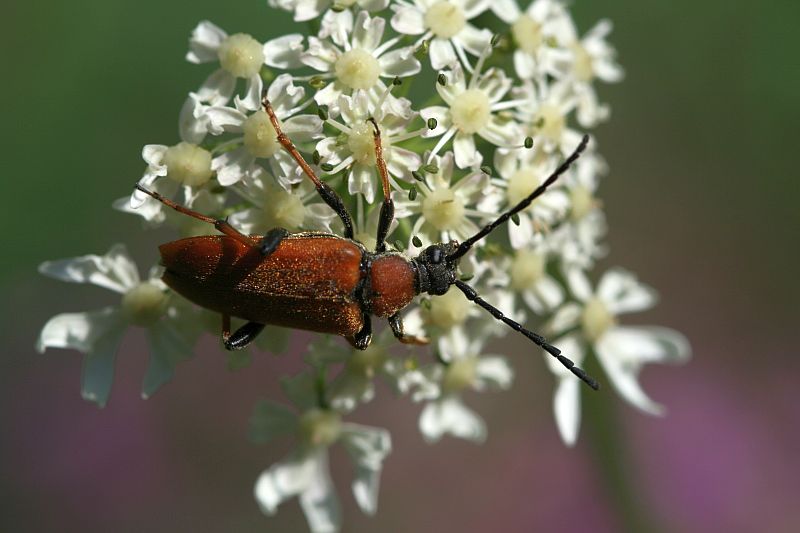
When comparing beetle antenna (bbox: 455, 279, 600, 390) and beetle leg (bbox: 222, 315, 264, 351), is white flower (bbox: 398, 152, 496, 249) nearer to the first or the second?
beetle antenna (bbox: 455, 279, 600, 390)

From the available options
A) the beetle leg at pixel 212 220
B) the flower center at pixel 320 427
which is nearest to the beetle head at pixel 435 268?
the beetle leg at pixel 212 220

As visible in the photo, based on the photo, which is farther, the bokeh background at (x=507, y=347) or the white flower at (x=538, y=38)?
the bokeh background at (x=507, y=347)

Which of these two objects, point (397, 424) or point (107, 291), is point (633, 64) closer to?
point (397, 424)

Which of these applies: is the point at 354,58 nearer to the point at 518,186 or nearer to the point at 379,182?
the point at 379,182

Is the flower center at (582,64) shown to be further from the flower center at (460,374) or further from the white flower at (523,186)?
the flower center at (460,374)

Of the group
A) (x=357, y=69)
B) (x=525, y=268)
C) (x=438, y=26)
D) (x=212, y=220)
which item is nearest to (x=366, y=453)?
(x=525, y=268)

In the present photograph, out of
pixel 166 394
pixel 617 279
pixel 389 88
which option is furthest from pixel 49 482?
pixel 389 88

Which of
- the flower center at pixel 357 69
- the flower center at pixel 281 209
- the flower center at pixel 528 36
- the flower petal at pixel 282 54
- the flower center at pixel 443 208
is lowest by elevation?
the flower center at pixel 281 209
